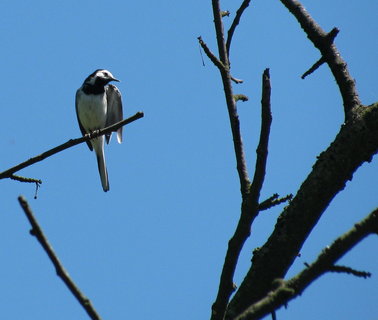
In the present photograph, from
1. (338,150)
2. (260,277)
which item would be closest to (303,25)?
(338,150)

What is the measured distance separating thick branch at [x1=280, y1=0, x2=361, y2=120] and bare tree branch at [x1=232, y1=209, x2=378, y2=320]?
1648mm

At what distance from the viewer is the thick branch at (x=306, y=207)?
3068 mm

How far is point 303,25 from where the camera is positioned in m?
3.78

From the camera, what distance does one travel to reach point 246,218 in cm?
287

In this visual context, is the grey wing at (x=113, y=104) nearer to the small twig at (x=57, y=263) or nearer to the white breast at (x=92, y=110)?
the white breast at (x=92, y=110)

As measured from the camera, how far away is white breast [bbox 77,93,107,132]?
9.77 m

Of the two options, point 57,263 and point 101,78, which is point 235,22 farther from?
point 101,78

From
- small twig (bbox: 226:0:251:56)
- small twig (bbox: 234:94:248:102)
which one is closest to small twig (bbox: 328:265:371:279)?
small twig (bbox: 234:94:248:102)

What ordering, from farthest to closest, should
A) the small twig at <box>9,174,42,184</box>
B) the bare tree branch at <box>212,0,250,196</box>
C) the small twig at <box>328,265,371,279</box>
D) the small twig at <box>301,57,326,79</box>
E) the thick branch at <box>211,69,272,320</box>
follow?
the small twig at <box>9,174,42,184</box>, the small twig at <box>301,57,326,79</box>, the bare tree branch at <box>212,0,250,196</box>, the thick branch at <box>211,69,272,320</box>, the small twig at <box>328,265,371,279</box>

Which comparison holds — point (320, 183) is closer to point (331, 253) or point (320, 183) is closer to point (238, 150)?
point (238, 150)

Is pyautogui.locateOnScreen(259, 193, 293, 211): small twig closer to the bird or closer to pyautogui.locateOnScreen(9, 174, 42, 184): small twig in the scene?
pyautogui.locateOnScreen(9, 174, 42, 184): small twig

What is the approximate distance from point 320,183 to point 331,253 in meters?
1.32

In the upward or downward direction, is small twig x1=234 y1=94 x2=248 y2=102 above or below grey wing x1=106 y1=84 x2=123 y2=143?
below

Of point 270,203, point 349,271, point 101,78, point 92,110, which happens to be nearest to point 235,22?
point 270,203
